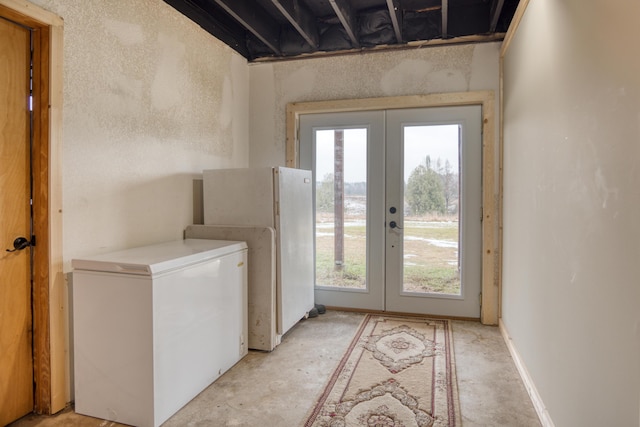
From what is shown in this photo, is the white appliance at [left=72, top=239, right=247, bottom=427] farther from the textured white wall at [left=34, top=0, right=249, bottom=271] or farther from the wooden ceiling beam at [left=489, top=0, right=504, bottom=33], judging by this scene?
the wooden ceiling beam at [left=489, top=0, right=504, bottom=33]

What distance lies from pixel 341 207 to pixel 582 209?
2.50 metres

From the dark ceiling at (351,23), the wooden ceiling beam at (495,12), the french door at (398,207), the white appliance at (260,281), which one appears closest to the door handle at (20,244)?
the white appliance at (260,281)

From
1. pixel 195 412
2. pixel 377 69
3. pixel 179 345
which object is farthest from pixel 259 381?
pixel 377 69

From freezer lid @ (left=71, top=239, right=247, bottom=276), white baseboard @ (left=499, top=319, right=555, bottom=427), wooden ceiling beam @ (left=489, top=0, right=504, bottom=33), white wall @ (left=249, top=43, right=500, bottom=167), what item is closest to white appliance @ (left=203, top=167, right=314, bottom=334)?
freezer lid @ (left=71, top=239, right=247, bottom=276)

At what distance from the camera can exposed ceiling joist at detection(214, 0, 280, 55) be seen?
312cm

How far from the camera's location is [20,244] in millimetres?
2027

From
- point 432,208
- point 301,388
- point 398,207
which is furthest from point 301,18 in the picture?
point 301,388

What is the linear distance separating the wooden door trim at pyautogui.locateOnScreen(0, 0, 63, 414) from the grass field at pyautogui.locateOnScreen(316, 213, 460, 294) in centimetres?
242

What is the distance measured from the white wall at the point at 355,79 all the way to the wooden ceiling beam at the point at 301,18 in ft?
0.90

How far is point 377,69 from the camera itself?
149 inches

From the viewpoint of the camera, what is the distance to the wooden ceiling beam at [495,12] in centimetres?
Answer: 303

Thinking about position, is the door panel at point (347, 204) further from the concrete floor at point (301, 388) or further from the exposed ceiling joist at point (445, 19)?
the exposed ceiling joist at point (445, 19)

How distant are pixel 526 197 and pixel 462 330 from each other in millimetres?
1415

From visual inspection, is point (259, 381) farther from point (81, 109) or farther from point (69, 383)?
point (81, 109)
